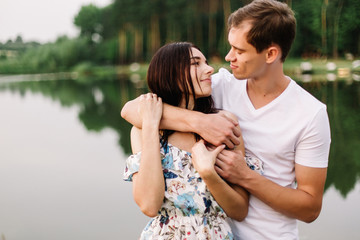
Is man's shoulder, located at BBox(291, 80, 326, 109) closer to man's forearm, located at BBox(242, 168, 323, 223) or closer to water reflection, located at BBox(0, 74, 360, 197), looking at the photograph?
man's forearm, located at BBox(242, 168, 323, 223)

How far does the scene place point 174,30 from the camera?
3566cm

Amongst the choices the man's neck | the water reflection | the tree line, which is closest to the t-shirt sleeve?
the man's neck

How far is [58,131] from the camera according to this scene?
10.1 meters

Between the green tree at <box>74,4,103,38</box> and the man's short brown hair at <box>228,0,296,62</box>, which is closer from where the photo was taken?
the man's short brown hair at <box>228,0,296,62</box>

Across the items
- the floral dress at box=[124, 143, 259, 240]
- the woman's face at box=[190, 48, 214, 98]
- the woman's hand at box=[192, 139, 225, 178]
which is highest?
the woman's face at box=[190, 48, 214, 98]

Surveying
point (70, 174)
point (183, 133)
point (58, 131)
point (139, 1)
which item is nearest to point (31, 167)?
point (70, 174)

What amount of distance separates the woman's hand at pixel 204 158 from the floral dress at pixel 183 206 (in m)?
0.08

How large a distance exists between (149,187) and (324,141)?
0.77 metres

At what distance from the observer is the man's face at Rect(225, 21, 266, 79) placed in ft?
5.75

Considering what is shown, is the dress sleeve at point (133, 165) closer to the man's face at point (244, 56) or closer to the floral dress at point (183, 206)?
the floral dress at point (183, 206)

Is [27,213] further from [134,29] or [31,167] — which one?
[134,29]

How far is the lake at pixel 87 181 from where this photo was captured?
14.1ft

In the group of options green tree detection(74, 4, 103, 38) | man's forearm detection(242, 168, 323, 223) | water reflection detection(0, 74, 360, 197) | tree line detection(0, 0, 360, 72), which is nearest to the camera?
man's forearm detection(242, 168, 323, 223)

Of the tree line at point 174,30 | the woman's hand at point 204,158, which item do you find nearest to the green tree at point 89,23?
the tree line at point 174,30
